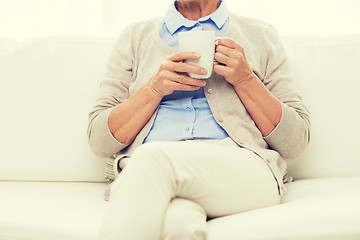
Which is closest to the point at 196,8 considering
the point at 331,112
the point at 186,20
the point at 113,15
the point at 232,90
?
the point at 186,20

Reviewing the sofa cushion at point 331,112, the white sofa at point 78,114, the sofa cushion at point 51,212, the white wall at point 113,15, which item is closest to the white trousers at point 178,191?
the sofa cushion at point 51,212

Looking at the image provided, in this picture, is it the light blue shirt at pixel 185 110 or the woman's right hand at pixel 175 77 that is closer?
the woman's right hand at pixel 175 77

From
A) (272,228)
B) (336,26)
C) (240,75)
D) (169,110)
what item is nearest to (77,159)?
(169,110)

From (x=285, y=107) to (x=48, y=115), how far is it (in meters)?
0.77

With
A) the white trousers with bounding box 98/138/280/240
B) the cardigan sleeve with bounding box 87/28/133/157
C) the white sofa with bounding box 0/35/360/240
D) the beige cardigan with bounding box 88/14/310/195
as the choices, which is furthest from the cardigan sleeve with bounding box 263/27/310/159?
the cardigan sleeve with bounding box 87/28/133/157

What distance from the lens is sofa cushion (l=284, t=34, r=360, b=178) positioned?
136cm

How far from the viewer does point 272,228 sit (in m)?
0.82

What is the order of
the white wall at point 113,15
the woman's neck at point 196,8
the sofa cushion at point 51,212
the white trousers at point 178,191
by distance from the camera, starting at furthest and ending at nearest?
the white wall at point 113,15
the woman's neck at point 196,8
the sofa cushion at point 51,212
the white trousers at point 178,191

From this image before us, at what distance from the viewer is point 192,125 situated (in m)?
1.17

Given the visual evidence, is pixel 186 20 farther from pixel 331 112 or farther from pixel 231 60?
pixel 331 112

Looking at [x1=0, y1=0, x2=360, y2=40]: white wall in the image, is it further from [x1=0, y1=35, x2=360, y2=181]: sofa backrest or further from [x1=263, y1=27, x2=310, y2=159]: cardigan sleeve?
[x1=263, y1=27, x2=310, y2=159]: cardigan sleeve

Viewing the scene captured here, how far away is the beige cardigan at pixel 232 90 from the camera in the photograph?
1.18 meters

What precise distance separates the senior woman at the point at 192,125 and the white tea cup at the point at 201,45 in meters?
0.01

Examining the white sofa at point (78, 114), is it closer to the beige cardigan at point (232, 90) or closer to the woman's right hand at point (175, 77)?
the beige cardigan at point (232, 90)
